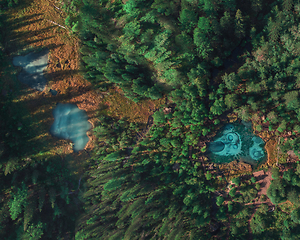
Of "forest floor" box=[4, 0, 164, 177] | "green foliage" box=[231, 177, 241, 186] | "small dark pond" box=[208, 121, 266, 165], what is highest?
"forest floor" box=[4, 0, 164, 177]

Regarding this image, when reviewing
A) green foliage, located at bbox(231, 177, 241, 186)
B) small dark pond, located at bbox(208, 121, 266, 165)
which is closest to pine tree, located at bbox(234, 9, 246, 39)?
small dark pond, located at bbox(208, 121, 266, 165)

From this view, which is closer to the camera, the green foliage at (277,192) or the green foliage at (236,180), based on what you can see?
the green foliage at (277,192)

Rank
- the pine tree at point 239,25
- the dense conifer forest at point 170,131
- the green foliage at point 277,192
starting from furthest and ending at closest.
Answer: the green foliage at point 277,192, the dense conifer forest at point 170,131, the pine tree at point 239,25

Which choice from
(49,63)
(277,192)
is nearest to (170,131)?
(277,192)

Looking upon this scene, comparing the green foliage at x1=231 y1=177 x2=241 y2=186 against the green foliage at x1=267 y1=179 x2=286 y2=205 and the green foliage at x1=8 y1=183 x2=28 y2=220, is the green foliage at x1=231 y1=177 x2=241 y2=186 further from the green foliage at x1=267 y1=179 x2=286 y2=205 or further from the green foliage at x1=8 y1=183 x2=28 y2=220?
the green foliage at x1=8 y1=183 x2=28 y2=220

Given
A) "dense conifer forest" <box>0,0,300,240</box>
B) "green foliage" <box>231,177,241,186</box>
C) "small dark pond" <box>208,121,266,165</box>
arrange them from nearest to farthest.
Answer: "dense conifer forest" <box>0,0,300,240</box> < "green foliage" <box>231,177,241,186</box> < "small dark pond" <box>208,121,266,165</box>

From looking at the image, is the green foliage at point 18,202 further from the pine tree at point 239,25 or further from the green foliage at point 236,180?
the pine tree at point 239,25

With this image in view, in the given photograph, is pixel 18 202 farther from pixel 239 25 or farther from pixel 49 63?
pixel 239 25

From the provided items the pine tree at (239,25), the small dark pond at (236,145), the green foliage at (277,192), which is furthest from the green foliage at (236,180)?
the pine tree at (239,25)
